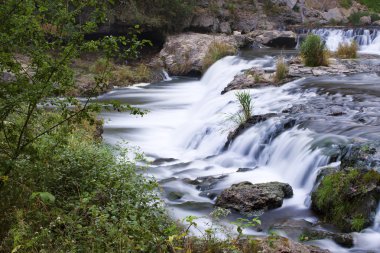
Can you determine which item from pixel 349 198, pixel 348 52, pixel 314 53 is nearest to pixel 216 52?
pixel 348 52

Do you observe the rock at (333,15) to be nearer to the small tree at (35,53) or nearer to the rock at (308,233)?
the rock at (308,233)

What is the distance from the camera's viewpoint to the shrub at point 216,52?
741 inches

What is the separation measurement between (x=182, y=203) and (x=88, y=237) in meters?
3.12

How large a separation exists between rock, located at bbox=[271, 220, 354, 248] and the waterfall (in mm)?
14670

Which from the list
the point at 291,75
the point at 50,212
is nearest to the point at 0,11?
the point at 50,212

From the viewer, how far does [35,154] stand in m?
4.32

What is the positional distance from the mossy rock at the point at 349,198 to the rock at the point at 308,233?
23cm

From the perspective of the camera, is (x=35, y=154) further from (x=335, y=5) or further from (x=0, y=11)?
(x=335, y=5)

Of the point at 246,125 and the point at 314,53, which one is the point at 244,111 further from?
the point at 314,53

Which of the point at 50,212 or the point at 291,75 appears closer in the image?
the point at 50,212

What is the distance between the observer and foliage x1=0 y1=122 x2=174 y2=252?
377 cm

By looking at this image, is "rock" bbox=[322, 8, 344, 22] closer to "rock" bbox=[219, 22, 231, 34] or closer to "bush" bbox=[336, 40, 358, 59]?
"rock" bbox=[219, 22, 231, 34]

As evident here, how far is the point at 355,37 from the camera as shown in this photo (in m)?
20.6

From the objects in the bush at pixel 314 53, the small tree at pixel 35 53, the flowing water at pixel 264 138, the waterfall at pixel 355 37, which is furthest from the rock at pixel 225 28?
the small tree at pixel 35 53
